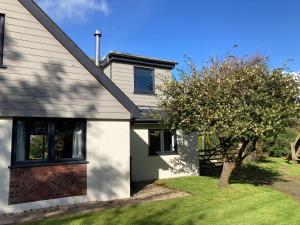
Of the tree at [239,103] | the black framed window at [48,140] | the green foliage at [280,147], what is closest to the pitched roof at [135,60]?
the tree at [239,103]

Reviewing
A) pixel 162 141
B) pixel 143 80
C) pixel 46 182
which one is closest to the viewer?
pixel 46 182

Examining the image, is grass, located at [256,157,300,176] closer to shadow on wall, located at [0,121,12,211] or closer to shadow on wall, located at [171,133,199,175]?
shadow on wall, located at [171,133,199,175]

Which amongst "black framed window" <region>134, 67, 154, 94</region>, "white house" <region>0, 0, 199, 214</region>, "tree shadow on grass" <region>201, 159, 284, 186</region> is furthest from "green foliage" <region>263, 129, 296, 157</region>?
"white house" <region>0, 0, 199, 214</region>

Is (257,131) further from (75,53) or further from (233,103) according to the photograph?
(75,53)

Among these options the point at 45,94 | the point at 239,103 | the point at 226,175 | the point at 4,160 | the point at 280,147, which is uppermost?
the point at 45,94

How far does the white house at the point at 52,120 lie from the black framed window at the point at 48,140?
28 mm

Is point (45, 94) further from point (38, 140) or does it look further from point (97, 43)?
point (97, 43)

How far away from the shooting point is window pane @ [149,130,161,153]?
1564cm

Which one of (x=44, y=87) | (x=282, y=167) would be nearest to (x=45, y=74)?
(x=44, y=87)

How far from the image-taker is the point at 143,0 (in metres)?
12.7

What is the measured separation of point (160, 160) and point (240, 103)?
6.30m

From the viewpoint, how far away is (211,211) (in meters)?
8.84

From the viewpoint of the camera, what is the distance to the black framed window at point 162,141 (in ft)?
51.5

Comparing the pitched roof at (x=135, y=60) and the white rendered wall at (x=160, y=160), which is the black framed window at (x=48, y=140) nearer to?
the white rendered wall at (x=160, y=160)
